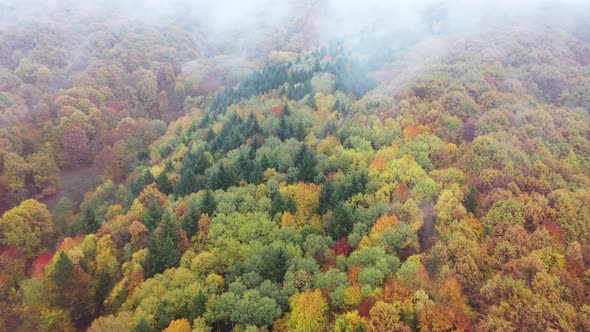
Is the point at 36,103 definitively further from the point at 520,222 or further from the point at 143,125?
the point at 520,222

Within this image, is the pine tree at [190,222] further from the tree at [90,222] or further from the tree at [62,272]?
the tree at [90,222]

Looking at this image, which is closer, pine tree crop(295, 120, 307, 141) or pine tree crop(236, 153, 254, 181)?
pine tree crop(236, 153, 254, 181)

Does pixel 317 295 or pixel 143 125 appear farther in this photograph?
pixel 143 125

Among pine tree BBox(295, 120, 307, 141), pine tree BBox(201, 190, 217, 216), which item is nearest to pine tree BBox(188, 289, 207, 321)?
pine tree BBox(201, 190, 217, 216)

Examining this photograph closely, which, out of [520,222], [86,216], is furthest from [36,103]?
[520,222]

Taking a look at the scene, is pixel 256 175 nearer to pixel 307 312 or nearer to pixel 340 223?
pixel 340 223

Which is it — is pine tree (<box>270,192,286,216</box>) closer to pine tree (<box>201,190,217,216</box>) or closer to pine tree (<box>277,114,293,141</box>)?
pine tree (<box>201,190,217,216</box>)

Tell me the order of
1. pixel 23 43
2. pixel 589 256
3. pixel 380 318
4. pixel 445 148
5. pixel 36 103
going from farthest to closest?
pixel 23 43
pixel 36 103
pixel 445 148
pixel 589 256
pixel 380 318
